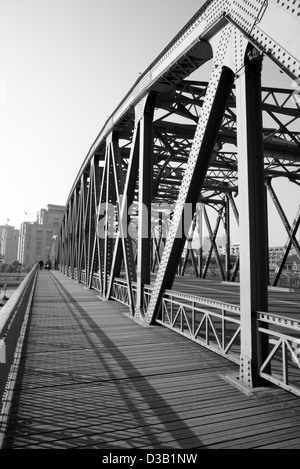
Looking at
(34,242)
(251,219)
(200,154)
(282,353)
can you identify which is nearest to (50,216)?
(34,242)

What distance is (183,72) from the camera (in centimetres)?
801

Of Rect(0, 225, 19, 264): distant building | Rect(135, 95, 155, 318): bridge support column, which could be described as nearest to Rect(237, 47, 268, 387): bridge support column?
Rect(135, 95, 155, 318): bridge support column

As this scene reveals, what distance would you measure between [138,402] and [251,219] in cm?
304

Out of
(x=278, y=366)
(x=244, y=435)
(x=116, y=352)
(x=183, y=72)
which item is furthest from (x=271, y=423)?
(x=183, y=72)

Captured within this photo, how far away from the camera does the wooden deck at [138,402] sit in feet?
10.2

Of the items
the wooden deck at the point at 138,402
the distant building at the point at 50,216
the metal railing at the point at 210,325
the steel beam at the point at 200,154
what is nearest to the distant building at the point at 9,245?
the distant building at the point at 50,216

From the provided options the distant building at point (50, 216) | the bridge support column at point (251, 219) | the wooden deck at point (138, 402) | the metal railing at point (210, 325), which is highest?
the distant building at point (50, 216)

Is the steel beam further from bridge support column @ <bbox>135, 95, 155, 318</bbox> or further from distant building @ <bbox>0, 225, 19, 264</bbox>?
distant building @ <bbox>0, 225, 19, 264</bbox>

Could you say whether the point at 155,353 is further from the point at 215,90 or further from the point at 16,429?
the point at 215,90

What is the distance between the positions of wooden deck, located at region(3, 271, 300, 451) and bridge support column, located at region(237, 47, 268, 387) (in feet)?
1.99

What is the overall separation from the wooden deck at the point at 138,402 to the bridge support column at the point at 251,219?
0.61m

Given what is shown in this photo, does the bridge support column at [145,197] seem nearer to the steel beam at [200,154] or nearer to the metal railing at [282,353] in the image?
the steel beam at [200,154]

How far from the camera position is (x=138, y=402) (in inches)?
155
